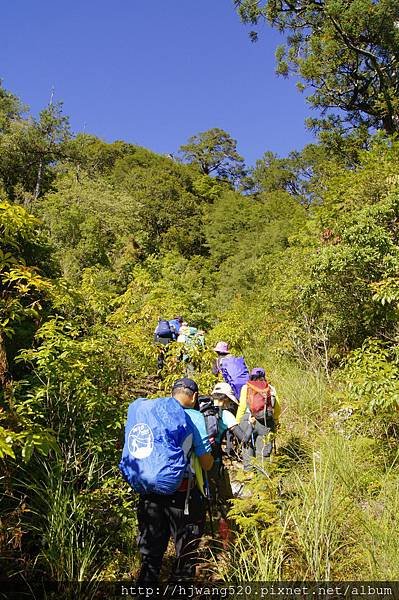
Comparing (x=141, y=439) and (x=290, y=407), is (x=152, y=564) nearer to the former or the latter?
(x=141, y=439)

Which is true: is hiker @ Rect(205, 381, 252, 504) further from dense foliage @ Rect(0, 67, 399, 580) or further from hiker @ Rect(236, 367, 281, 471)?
dense foliage @ Rect(0, 67, 399, 580)

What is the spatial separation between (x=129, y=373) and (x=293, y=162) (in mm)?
31507

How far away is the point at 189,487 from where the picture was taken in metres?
2.77

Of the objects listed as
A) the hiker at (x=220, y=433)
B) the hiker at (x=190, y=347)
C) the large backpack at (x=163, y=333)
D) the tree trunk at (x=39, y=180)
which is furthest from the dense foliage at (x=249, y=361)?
the tree trunk at (x=39, y=180)

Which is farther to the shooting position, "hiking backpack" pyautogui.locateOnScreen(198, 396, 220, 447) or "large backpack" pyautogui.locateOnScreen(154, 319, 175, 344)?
"large backpack" pyautogui.locateOnScreen(154, 319, 175, 344)

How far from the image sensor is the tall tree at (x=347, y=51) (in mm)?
12719

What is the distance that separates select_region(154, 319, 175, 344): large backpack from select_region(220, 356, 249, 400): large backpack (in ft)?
4.61

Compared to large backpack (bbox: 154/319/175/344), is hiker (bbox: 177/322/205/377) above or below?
below

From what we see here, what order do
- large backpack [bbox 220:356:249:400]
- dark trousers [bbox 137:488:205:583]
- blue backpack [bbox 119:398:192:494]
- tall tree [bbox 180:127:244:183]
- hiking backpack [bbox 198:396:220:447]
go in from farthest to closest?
tall tree [bbox 180:127:244:183]
large backpack [bbox 220:356:249:400]
hiking backpack [bbox 198:396:220:447]
dark trousers [bbox 137:488:205:583]
blue backpack [bbox 119:398:192:494]

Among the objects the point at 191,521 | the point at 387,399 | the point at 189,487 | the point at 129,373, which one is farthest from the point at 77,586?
the point at 387,399

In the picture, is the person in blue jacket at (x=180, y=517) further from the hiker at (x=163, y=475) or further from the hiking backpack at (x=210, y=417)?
the hiking backpack at (x=210, y=417)

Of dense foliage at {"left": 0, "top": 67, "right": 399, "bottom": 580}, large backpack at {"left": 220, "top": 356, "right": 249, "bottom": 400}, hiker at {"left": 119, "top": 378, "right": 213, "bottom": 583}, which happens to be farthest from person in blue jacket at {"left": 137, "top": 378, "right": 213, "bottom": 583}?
large backpack at {"left": 220, "top": 356, "right": 249, "bottom": 400}

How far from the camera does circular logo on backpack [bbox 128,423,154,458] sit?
2.70m

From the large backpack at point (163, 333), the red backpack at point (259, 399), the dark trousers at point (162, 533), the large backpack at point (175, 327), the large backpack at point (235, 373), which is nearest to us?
the dark trousers at point (162, 533)
